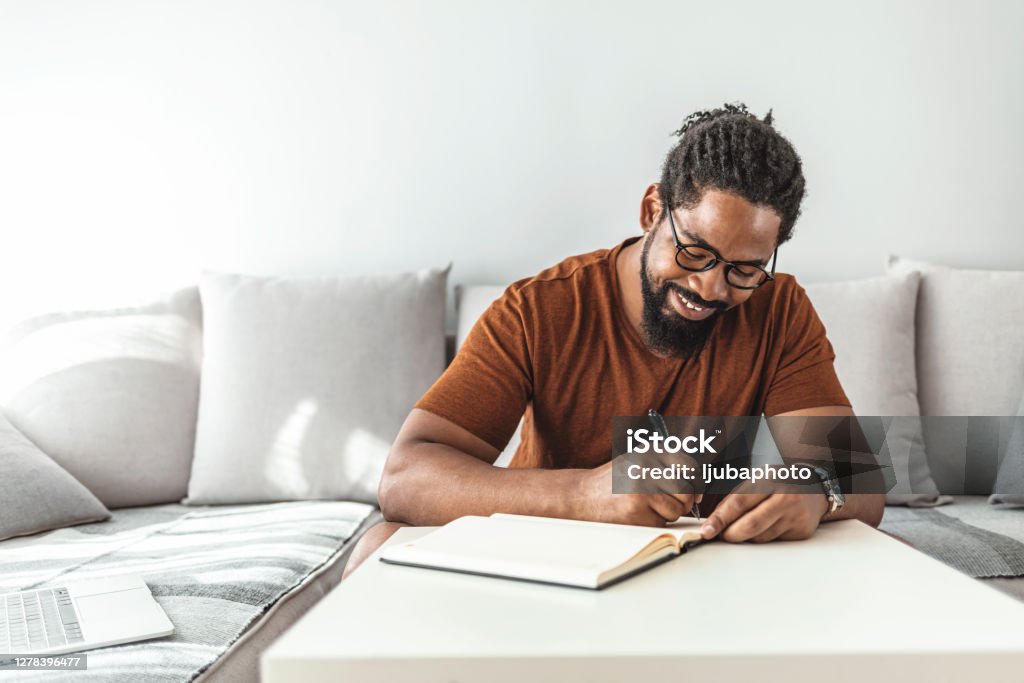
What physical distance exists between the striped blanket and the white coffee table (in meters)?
0.45

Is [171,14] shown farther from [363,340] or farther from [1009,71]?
[1009,71]

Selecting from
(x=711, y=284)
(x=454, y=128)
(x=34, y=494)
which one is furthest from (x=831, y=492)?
(x=454, y=128)

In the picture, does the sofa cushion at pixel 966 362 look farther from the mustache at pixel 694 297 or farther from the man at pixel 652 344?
the mustache at pixel 694 297

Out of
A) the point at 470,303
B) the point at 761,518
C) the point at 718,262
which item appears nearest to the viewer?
the point at 761,518

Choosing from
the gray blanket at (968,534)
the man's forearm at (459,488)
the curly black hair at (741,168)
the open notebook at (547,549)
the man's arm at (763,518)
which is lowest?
the gray blanket at (968,534)

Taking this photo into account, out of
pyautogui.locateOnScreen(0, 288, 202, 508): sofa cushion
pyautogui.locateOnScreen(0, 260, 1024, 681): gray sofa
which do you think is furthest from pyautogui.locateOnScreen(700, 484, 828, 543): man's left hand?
pyautogui.locateOnScreen(0, 288, 202, 508): sofa cushion

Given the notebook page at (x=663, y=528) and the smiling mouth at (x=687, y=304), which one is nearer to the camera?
the notebook page at (x=663, y=528)

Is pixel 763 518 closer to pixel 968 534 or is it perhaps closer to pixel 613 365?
pixel 613 365

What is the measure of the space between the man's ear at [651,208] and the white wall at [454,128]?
0.94 m

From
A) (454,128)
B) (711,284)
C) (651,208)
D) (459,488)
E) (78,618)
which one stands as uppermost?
(454,128)

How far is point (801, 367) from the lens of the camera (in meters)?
1.44

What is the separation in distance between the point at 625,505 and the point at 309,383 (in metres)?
1.33

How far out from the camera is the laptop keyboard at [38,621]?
106 cm

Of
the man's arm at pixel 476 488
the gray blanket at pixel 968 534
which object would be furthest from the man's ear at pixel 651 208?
the gray blanket at pixel 968 534
